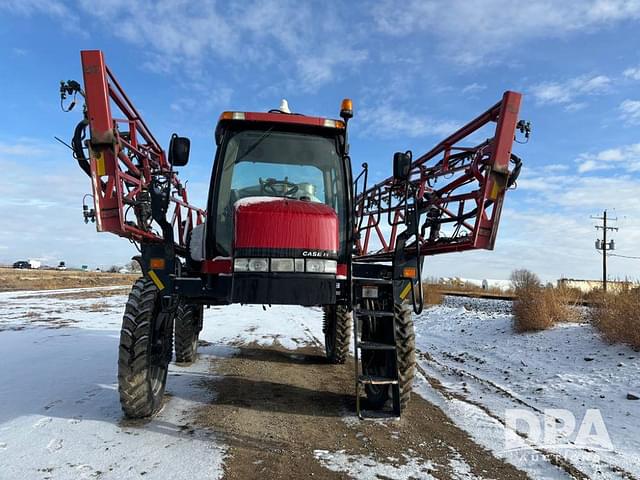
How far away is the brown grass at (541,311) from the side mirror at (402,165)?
21.9 feet

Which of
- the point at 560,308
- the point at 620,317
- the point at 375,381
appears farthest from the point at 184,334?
the point at 560,308

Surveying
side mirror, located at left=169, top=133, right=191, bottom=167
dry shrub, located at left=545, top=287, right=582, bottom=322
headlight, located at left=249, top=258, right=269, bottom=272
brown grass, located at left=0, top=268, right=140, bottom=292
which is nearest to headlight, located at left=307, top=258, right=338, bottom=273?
headlight, located at left=249, top=258, right=269, bottom=272

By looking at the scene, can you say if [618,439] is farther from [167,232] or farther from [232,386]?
[167,232]

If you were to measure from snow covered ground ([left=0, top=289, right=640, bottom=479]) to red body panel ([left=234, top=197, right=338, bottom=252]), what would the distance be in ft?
5.69

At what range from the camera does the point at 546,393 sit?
5758 millimetres

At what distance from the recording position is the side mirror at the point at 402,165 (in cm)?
472

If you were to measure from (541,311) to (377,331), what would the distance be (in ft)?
21.6

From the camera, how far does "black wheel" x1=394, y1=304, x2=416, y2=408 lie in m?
4.60

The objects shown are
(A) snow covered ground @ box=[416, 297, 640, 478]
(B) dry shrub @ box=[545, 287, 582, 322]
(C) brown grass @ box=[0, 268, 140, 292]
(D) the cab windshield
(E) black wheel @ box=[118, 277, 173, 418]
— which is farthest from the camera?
(C) brown grass @ box=[0, 268, 140, 292]

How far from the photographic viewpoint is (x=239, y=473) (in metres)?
3.17

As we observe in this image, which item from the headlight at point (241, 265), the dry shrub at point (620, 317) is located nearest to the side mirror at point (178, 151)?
the headlight at point (241, 265)

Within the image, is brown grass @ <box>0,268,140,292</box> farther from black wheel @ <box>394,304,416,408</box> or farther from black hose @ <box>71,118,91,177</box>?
black wheel @ <box>394,304,416,408</box>

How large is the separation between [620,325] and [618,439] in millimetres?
3957

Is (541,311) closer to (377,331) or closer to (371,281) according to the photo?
(377,331)
